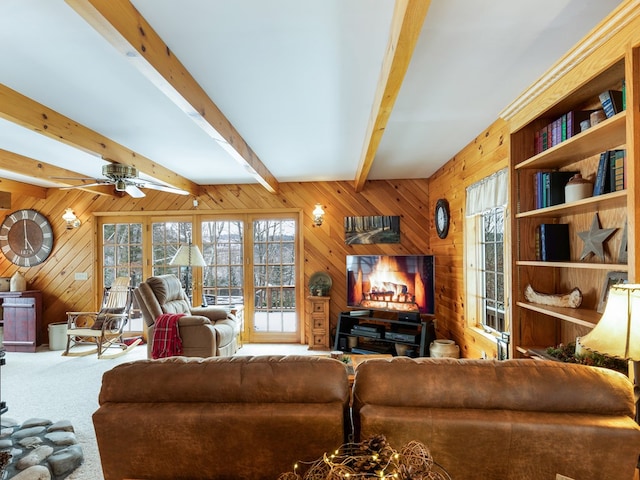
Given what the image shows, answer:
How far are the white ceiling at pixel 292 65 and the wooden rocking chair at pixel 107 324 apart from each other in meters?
2.37

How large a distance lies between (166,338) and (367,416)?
120 inches

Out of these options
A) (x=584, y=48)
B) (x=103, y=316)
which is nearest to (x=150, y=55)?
(x=584, y=48)

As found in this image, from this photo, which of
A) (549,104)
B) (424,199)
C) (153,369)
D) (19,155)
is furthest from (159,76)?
(424,199)

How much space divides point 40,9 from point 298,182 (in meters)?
3.80

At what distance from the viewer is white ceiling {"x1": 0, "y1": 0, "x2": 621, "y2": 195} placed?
1.55 m

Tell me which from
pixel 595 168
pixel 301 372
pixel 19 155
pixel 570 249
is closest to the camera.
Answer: pixel 301 372

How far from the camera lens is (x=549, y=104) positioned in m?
1.87

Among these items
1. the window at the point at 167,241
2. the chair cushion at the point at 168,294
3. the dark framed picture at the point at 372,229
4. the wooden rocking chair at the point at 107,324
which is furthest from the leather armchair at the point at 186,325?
the dark framed picture at the point at 372,229

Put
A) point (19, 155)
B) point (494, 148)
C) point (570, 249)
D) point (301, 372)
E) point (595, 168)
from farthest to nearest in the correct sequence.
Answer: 1. point (19, 155)
2. point (494, 148)
3. point (570, 249)
4. point (595, 168)
5. point (301, 372)

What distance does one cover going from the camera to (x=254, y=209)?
5223 millimetres

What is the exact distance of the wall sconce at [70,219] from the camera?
204 inches

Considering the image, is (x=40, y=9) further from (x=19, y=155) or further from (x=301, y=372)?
(x=19, y=155)

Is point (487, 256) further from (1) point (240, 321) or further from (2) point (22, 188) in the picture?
(2) point (22, 188)

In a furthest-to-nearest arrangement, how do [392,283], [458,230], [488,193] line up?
1. [392,283]
2. [458,230]
3. [488,193]
